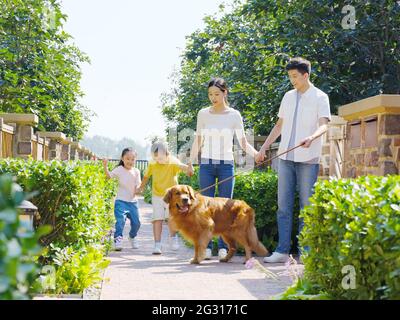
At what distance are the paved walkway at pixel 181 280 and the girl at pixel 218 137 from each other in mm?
723

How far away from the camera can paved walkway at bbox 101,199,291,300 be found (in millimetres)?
5781

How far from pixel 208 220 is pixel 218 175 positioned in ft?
2.96

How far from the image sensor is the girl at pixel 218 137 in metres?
8.44

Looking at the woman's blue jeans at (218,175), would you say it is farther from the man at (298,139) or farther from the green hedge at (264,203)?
the green hedge at (264,203)

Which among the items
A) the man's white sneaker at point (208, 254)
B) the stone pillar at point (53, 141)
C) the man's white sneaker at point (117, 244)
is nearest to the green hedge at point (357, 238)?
the man's white sneaker at point (208, 254)

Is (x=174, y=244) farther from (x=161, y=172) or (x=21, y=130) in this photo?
(x=21, y=130)

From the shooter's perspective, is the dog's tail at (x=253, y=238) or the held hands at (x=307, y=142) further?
the dog's tail at (x=253, y=238)

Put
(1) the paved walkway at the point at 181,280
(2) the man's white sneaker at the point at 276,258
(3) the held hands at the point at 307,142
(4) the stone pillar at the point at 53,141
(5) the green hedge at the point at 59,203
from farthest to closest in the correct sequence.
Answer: (4) the stone pillar at the point at 53,141, (2) the man's white sneaker at the point at 276,258, (3) the held hands at the point at 307,142, (5) the green hedge at the point at 59,203, (1) the paved walkway at the point at 181,280

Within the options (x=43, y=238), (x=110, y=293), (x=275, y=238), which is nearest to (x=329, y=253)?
(x=110, y=293)

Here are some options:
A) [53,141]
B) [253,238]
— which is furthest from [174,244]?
[53,141]

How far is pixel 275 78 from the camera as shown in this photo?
15914 millimetres

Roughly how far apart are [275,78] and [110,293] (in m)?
10.7

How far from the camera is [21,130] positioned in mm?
12117
